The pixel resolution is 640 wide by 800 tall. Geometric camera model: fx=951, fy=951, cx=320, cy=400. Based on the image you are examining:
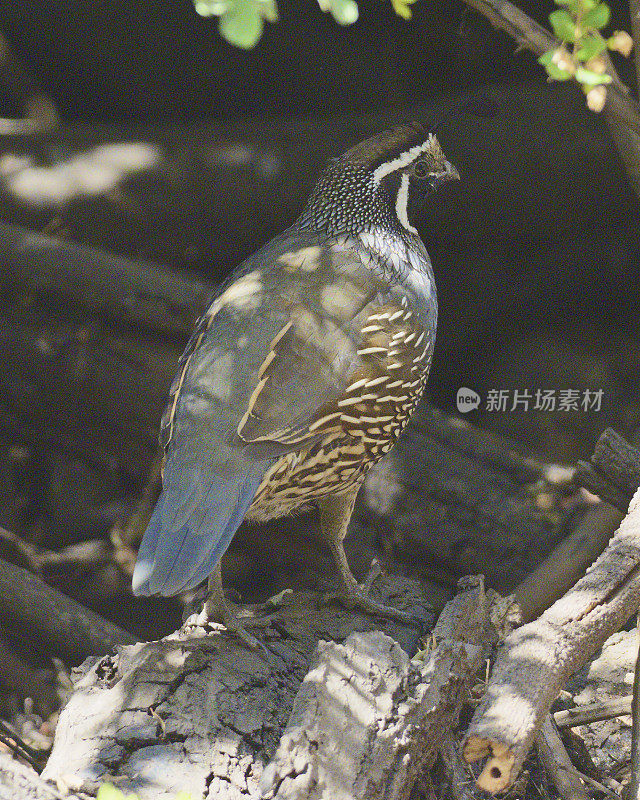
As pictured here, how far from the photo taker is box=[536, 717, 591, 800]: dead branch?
240 centimetres

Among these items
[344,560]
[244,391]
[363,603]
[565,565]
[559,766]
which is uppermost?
[565,565]

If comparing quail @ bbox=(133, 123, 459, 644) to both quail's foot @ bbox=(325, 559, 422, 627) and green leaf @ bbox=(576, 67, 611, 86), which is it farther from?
green leaf @ bbox=(576, 67, 611, 86)

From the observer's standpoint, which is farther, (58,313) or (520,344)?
(520,344)

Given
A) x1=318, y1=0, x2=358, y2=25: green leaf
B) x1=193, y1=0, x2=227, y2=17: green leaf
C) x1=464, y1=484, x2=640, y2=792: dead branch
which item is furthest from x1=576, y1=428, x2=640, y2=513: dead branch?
x1=193, y1=0, x2=227, y2=17: green leaf

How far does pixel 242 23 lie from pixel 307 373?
4.45 feet

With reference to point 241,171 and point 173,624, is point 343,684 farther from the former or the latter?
point 241,171

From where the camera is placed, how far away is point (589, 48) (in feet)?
8.31

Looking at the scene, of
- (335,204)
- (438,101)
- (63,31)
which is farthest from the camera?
(63,31)

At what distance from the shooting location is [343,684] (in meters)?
2.18

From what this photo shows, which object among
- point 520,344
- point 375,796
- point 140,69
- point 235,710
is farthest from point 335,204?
point 140,69

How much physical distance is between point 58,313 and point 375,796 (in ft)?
10.6

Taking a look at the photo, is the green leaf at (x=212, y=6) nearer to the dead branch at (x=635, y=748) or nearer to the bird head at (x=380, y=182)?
the bird head at (x=380, y=182)

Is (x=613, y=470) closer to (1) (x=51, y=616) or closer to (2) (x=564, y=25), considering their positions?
(2) (x=564, y=25)

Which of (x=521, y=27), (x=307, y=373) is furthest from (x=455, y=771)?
(x=521, y=27)
